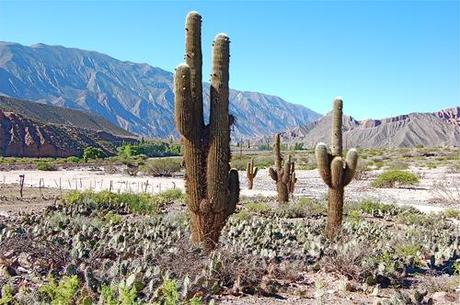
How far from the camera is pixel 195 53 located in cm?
1033

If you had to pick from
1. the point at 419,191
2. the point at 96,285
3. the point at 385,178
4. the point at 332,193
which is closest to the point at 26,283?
the point at 96,285

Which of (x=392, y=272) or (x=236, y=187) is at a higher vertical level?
(x=236, y=187)

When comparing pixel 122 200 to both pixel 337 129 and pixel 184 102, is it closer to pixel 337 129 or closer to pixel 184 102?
pixel 337 129

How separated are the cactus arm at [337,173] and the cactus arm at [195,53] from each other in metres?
3.78

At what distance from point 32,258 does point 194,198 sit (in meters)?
2.89

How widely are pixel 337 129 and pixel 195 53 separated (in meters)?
4.81

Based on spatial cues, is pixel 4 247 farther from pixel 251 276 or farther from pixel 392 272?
pixel 392 272

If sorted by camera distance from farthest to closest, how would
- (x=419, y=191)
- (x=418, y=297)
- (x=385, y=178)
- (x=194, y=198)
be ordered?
(x=385, y=178)
(x=419, y=191)
(x=194, y=198)
(x=418, y=297)

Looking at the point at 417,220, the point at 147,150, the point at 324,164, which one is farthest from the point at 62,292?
the point at 147,150

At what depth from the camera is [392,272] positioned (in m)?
8.95

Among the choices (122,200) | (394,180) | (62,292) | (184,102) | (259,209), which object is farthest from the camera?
(394,180)

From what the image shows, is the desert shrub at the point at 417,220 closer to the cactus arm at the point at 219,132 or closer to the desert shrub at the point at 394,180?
the cactus arm at the point at 219,132

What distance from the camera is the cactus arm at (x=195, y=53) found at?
10070mm

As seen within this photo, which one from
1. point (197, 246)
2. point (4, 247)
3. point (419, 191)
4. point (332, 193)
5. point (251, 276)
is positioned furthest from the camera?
point (419, 191)
